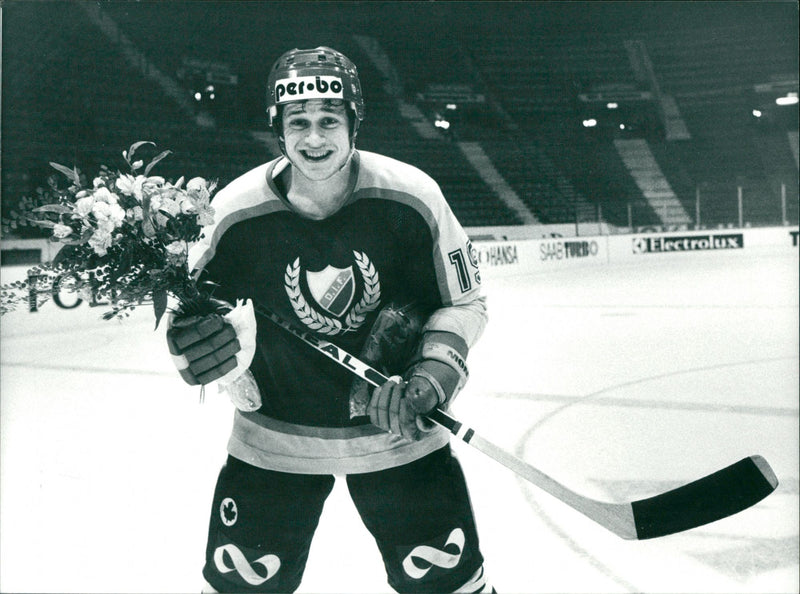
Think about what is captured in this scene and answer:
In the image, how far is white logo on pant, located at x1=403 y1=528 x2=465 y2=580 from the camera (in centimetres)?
113

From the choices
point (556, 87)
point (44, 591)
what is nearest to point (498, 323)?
point (556, 87)

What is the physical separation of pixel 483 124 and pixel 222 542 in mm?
1270

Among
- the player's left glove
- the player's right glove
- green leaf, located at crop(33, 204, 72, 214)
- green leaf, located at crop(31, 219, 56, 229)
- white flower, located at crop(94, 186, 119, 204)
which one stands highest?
white flower, located at crop(94, 186, 119, 204)

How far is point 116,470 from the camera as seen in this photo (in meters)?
1.95

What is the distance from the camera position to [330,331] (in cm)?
117

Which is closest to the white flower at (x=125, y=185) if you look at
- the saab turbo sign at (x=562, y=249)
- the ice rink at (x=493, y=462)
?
the ice rink at (x=493, y=462)

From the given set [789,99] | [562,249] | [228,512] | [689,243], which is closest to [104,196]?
[228,512]

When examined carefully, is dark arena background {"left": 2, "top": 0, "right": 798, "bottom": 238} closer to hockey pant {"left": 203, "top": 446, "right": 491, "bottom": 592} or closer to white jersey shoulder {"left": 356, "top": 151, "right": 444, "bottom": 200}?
white jersey shoulder {"left": 356, "top": 151, "right": 444, "bottom": 200}

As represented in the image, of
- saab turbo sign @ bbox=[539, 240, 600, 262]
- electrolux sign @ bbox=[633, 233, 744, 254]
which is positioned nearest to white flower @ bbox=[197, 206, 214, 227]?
saab turbo sign @ bbox=[539, 240, 600, 262]

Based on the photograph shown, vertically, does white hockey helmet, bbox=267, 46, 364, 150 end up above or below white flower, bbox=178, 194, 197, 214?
above

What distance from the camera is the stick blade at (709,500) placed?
1.09 meters

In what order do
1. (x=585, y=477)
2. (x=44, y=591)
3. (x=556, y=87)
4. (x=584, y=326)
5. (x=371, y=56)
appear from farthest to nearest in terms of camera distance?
1. (x=584, y=326)
2. (x=556, y=87)
3. (x=585, y=477)
4. (x=371, y=56)
5. (x=44, y=591)

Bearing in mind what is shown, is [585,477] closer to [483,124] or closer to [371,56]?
[483,124]

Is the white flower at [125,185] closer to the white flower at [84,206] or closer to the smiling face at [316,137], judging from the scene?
the white flower at [84,206]
